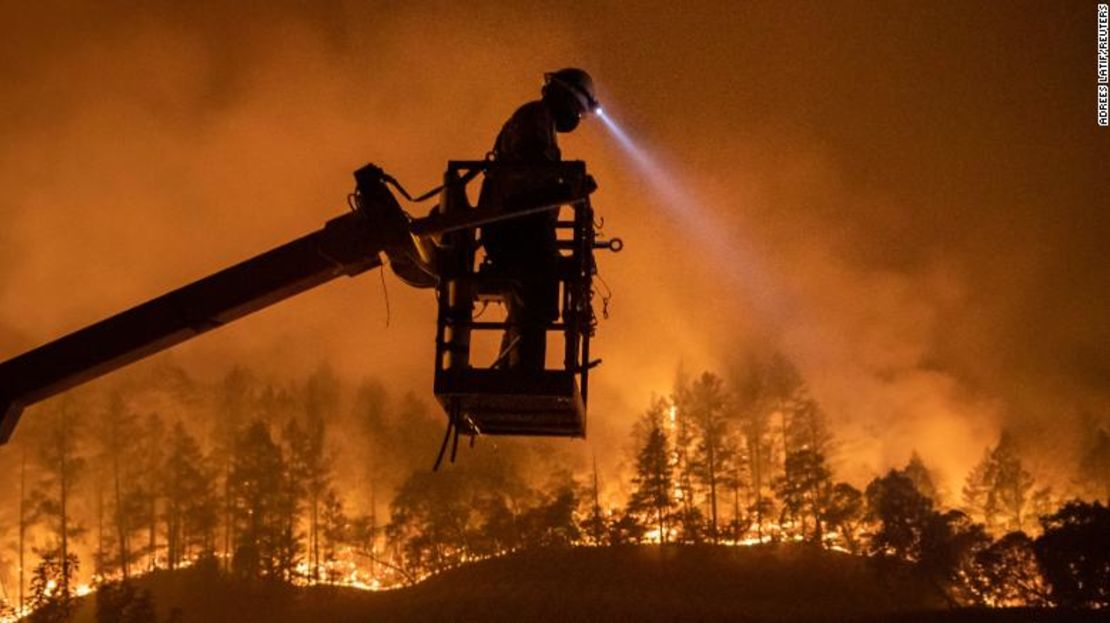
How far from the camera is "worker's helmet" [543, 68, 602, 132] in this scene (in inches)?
347

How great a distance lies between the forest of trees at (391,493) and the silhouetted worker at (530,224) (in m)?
65.5

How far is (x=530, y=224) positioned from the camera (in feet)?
28.3

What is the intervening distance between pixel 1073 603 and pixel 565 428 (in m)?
52.0

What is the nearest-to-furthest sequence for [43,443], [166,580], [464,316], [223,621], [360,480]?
[464,316]
[223,621]
[166,580]
[43,443]
[360,480]

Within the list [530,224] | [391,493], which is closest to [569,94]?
[530,224]

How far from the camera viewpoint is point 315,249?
9086 millimetres

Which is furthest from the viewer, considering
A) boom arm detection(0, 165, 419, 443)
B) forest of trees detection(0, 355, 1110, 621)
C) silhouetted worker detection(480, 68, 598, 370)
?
forest of trees detection(0, 355, 1110, 621)

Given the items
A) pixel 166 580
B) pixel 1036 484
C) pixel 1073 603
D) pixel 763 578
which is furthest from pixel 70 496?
pixel 1036 484

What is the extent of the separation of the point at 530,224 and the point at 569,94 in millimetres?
1128

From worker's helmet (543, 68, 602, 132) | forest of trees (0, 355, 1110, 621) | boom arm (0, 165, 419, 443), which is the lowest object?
boom arm (0, 165, 419, 443)

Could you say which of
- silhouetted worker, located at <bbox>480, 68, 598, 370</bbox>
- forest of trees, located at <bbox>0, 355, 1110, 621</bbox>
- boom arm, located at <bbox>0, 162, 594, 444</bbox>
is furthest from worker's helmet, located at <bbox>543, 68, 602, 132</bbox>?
forest of trees, located at <bbox>0, 355, 1110, 621</bbox>

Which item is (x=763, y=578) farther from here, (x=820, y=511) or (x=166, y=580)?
(x=166, y=580)

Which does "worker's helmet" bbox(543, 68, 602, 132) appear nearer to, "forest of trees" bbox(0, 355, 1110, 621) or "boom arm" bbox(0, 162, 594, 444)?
"boom arm" bbox(0, 162, 594, 444)

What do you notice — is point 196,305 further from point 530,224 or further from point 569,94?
point 569,94
